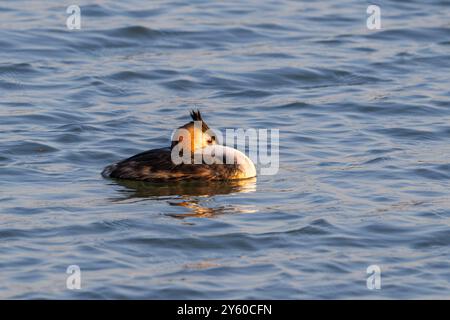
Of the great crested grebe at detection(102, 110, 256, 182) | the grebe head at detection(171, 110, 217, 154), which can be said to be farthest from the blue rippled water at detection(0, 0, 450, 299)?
the grebe head at detection(171, 110, 217, 154)

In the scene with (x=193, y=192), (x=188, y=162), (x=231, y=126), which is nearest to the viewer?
(x=193, y=192)

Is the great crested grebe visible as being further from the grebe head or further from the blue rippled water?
the blue rippled water

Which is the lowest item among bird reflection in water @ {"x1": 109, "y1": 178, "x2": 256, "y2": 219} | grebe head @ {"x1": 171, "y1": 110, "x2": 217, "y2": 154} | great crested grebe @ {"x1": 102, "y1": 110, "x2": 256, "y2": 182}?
bird reflection in water @ {"x1": 109, "y1": 178, "x2": 256, "y2": 219}

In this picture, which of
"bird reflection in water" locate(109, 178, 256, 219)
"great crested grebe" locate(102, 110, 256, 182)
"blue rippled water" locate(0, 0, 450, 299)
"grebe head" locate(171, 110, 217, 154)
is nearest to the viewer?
"blue rippled water" locate(0, 0, 450, 299)

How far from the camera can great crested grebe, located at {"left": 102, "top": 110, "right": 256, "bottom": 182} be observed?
41.2 feet

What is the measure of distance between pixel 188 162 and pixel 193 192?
0.47 metres

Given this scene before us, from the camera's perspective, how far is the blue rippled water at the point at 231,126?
395 inches

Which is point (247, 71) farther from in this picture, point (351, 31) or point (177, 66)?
point (351, 31)

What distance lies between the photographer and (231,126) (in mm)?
15008

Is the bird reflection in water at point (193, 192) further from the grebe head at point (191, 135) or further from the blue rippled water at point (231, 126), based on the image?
the grebe head at point (191, 135)

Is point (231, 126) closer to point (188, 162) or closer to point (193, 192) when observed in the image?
point (188, 162)

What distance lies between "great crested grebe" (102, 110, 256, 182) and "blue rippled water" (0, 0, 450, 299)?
0.42ft

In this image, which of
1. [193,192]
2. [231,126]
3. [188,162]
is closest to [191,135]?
[188,162]
